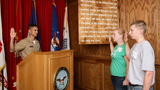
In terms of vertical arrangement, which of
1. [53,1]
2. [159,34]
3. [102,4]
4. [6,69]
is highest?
[53,1]

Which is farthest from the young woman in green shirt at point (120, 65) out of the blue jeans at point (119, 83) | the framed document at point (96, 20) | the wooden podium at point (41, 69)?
the wooden podium at point (41, 69)

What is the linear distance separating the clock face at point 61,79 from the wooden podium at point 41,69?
0.05m

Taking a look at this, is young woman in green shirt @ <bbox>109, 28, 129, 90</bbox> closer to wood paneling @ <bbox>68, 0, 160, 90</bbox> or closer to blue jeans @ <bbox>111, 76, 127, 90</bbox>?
blue jeans @ <bbox>111, 76, 127, 90</bbox>

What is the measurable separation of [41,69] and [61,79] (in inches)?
14.4

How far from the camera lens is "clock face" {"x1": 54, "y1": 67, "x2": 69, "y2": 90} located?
7.66 feet

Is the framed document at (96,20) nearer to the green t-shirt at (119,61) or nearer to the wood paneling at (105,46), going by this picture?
the wood paneling at (105,46)

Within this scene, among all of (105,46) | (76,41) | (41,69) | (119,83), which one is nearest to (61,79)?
(41,69)

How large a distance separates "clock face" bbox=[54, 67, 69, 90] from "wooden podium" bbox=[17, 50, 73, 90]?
49 mm

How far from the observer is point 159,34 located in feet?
8.68

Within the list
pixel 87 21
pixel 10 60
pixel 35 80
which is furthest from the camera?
pixel 10 60

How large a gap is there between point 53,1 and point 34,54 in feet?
7.20

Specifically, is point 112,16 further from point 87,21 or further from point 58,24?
point 58,24

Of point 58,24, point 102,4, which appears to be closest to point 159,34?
point 102,4

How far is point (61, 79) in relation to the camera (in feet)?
7.91
